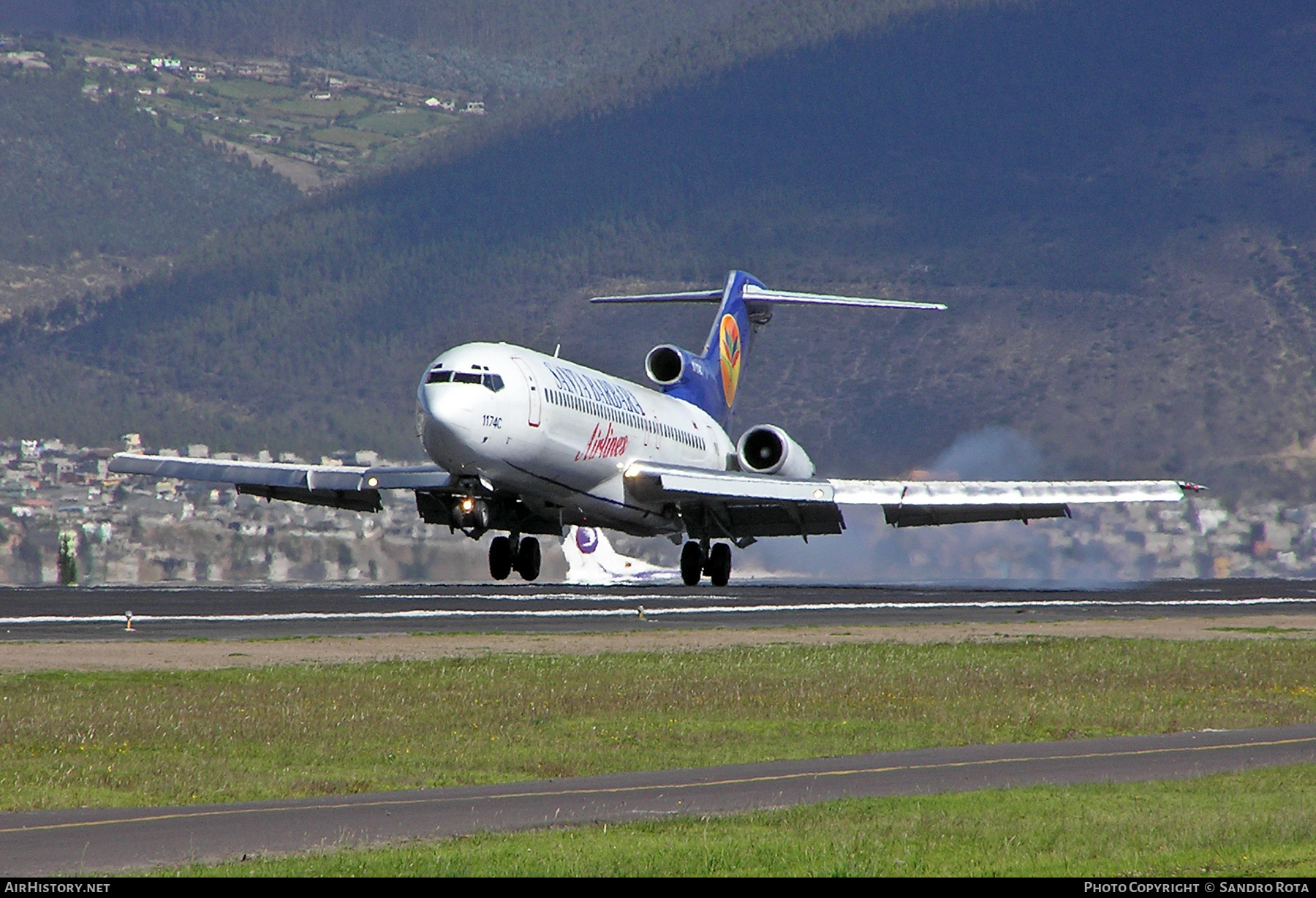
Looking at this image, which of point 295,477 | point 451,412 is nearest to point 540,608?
point 451,412

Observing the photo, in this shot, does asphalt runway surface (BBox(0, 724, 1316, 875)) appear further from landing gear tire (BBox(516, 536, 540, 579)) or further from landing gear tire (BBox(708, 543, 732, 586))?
landing gear tire (BBox(708, 543, 732, 586))

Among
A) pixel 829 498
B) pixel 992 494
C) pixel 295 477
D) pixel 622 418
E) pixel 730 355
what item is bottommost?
pixel 829 498

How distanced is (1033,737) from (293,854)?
1112cm

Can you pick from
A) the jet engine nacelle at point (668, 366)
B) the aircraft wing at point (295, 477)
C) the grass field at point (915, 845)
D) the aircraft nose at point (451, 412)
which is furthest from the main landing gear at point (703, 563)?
the grass field at point (915, 845)

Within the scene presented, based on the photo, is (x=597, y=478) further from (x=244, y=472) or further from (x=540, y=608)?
(x=244, y=472)

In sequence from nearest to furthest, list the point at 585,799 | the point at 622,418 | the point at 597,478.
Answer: the point at 585,799, the point at 597,478, the point at 622,418

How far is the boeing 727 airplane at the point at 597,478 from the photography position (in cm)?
4050

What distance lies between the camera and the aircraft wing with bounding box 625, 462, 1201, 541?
46812 mm

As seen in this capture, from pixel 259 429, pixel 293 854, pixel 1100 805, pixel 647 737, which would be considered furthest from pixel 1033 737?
pixel 259 429

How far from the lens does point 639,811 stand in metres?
15.5

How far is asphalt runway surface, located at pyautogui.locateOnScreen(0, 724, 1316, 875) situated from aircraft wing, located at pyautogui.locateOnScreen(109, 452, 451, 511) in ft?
83.3

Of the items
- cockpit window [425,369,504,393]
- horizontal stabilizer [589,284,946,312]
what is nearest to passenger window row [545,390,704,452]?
cockpit window [425,369,504,393]

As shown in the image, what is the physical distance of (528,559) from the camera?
46344 millimetres

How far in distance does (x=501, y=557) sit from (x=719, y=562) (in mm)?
8951
